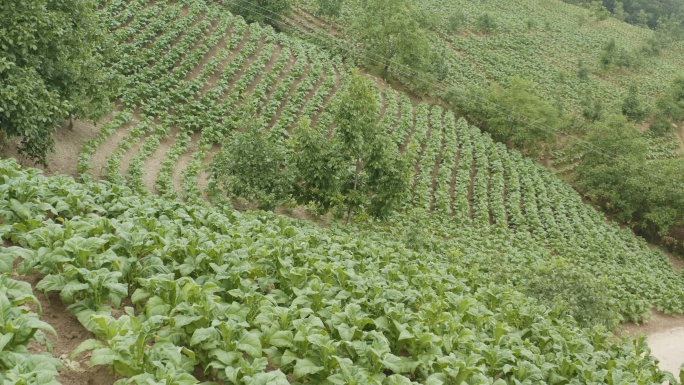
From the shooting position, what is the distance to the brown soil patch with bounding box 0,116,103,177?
1587 centimetres

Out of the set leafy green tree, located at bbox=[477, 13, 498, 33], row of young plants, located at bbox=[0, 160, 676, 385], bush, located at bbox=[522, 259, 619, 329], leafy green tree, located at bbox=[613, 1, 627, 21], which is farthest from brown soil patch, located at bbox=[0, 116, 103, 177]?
leafy green tree, located at bbox=[613, 1, 627, 21]

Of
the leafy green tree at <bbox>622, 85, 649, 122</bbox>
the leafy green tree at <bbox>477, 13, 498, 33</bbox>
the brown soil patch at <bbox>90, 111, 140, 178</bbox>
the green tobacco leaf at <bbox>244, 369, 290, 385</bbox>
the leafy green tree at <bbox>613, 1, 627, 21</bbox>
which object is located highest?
the leafy green tree at <bbox>613, 1, 627, 21</bbox>

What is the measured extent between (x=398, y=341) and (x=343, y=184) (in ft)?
40.2

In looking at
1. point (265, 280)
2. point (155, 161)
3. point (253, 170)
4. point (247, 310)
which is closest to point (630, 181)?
point (253, 170)

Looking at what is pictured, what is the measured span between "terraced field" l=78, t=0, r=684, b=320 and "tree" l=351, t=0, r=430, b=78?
15.1 ft

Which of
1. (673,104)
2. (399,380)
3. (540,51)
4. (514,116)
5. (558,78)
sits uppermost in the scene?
(540,51)

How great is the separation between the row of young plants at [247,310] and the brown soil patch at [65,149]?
27.9 feet

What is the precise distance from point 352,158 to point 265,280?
11.4 m

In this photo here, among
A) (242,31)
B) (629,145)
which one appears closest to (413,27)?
(242,31)

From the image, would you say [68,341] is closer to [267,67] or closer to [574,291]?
[574,291]

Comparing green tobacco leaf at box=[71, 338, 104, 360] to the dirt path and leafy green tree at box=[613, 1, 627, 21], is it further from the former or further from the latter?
leafy green tree at box=[613, 1, 627, 21]

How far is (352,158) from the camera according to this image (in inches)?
721

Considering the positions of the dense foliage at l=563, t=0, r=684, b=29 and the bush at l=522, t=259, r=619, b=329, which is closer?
the bush at l=522, t=259, r=619, b=329

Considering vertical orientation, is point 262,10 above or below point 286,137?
above
